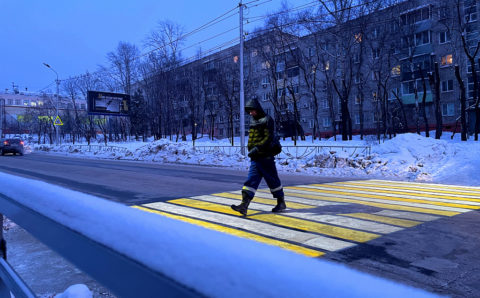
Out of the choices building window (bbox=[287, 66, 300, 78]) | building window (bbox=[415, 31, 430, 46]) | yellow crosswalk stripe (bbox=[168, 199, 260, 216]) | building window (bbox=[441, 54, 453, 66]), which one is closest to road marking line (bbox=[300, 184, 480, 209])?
yellow crosswalk stripe (bbox=[168, 199, 260, 216])

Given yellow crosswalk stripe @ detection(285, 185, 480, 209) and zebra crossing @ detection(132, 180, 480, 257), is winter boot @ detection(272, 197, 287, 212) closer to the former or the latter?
zebra crossing @ detection(132, 180, 480, 257)

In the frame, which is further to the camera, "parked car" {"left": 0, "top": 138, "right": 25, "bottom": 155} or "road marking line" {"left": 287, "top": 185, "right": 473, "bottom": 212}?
"parked car" {"left": 0, "top": 138, "right": 25, "bottom": 155}

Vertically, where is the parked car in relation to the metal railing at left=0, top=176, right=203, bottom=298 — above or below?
above

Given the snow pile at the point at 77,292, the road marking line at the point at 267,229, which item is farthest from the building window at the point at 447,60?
the snow pile at the point at 77,292

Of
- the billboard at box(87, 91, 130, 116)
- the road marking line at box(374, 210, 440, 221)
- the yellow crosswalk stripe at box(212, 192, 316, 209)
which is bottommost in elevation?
the road marking line at box(374, 210, 440, 221)

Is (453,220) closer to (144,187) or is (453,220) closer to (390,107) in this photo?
(144,187)

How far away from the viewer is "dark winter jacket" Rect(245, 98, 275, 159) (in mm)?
5613

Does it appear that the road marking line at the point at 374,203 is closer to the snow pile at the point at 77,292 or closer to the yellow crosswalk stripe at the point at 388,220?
the yellow crosswalk stripe at the point at 388,220

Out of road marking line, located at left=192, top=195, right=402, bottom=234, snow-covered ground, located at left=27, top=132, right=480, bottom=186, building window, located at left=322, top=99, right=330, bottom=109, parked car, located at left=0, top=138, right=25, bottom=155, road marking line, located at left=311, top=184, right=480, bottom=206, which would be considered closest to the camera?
road marking line, located at left=192, top=195, right=402, bottom=234

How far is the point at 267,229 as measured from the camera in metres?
4.74

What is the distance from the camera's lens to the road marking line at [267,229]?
4.05 metres

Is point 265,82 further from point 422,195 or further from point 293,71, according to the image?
point 422,195

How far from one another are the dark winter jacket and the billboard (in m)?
34.6

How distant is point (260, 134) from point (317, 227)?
1779 mm
